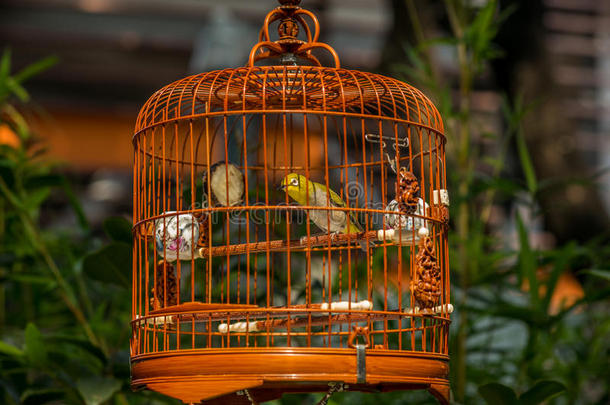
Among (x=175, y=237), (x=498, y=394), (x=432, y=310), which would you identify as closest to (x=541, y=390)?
(x=498, y=394)

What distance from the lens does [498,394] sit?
6.84ft

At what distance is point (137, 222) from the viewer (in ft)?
6.51

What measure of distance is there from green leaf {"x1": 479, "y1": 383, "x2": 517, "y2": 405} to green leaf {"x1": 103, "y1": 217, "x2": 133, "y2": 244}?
4.01 feet

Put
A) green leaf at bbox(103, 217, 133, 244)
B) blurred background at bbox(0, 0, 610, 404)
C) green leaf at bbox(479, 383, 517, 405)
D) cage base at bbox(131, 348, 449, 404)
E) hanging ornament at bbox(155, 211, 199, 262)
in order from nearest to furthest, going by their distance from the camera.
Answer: cage base at bbox(131, 348, 449, 404), hanging ornament at bbox(155, 211, 199, 262), green leaf at bbox(479, 383, 517, 405), green leaf at bbox(103, 217, 133, 244), blurred background at bbox(0, 0, 610, 404)

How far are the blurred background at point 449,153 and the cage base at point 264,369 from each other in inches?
25.0

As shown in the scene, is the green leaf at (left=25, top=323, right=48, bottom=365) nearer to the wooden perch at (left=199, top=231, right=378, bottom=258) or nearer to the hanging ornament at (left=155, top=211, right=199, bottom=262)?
the hanging ornament at (left=155, top=211, right=199, bottom=262)

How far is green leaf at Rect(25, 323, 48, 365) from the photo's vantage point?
91.4 inches

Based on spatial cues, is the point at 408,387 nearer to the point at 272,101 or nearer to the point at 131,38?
the point at 272,101

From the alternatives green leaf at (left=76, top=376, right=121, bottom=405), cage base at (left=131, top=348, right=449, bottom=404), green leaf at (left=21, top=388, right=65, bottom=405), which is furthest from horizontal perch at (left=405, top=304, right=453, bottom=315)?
green leaf at (left=21, top=388, right=65, bottom=405)

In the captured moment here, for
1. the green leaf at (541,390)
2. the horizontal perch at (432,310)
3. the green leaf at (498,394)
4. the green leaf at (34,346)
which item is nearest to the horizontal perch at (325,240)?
the horizontal perch at (432,310)

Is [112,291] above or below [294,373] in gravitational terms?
above

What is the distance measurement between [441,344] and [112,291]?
5.59ft

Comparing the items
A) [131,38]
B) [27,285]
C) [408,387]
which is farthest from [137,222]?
[131,38]

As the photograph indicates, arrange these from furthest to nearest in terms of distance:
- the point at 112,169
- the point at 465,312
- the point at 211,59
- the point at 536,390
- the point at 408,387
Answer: the point at 112,169
the point at 211,59
the point at 465,312
the point at 536,390
the point at 408,387
